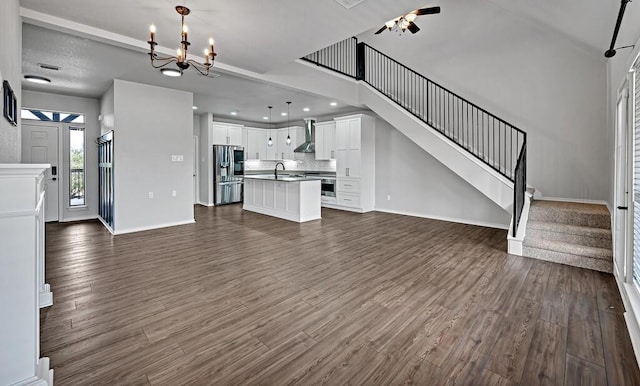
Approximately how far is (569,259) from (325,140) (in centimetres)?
650

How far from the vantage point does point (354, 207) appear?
811cm

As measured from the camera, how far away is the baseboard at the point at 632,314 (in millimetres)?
2053

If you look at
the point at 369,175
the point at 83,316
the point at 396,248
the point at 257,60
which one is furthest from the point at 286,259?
the point at 369,175

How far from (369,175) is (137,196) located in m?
5.42

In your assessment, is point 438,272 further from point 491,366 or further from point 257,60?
point 257,60

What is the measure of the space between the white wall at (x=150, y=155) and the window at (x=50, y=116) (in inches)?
43.3

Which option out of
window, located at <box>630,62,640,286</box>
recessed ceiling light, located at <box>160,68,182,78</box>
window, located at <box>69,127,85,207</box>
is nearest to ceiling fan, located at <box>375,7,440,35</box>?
window, located at <box>630,62,640,286</box>

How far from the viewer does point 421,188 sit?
23.9 feet

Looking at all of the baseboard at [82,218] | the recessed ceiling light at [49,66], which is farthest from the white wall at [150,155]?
the baseboard at [82,218]

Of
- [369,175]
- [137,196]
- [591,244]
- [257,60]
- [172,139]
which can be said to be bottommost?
[591,244]

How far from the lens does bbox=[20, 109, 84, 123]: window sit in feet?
21.1

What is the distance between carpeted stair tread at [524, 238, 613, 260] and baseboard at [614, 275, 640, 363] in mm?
1112

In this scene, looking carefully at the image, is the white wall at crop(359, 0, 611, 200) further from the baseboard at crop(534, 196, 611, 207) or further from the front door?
the front door

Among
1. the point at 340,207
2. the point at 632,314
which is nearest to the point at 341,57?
the point at 340,207
